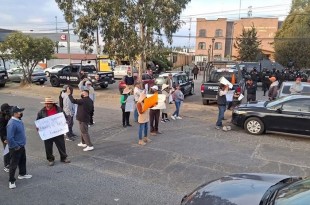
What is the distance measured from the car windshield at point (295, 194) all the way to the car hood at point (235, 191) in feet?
0.74

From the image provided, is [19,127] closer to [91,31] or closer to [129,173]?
[129,173]

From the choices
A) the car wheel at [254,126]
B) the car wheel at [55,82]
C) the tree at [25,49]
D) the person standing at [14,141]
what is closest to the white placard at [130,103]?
the car wheel at [254,126]

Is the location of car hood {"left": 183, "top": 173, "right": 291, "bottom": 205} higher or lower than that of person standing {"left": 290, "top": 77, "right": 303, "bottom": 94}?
lower

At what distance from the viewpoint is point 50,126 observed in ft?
23.8

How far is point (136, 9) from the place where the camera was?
15.1 metres

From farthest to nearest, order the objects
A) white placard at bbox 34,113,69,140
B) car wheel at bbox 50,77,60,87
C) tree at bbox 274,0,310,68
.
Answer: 1. tree at bbox 274,0,310,68
2. car wheel at bbox 50,77,60,87
3. white placard at bbox 34,113,69,140

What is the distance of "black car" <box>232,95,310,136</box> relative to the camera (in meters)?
9.66

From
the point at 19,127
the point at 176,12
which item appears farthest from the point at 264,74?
the point at 19,127

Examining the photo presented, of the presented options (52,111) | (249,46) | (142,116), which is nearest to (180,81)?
(142,116)

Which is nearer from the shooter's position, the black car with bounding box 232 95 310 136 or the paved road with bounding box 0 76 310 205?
the paved road with bounding box 0 76 310 205

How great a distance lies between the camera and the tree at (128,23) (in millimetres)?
15148

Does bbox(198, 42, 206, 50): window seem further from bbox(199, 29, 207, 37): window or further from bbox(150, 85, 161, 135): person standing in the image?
bbox(150, 85, 161, 135): person standing

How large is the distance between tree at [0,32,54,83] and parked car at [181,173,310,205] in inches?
739

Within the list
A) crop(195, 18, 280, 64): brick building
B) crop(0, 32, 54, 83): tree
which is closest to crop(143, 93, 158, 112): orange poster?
crop(0, 32, 54, 83): tree
